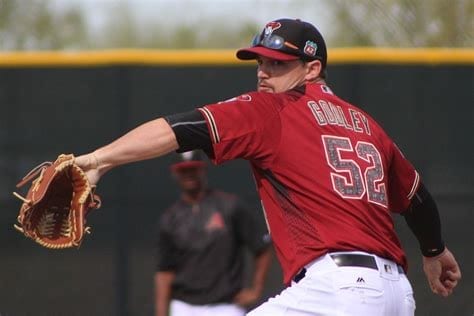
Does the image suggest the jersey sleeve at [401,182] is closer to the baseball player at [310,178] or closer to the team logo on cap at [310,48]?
the baseball player at [310,178]

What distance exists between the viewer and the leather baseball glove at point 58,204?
157 inches

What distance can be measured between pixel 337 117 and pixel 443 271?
106 centimetres

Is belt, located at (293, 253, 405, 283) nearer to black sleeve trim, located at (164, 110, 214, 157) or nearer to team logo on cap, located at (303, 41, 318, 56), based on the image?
black sleeve trim, located at (164, 110, 214, 157)

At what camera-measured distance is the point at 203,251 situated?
7.05 meters

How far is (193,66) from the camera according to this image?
8430 mm

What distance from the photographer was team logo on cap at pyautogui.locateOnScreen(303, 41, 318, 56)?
4492 millimetres

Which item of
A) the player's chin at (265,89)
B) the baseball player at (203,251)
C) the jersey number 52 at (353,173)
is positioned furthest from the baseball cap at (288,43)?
the baseball player at (203,251)

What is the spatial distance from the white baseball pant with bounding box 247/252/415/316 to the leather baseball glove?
722mm

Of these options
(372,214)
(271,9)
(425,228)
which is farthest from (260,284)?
(271,9)

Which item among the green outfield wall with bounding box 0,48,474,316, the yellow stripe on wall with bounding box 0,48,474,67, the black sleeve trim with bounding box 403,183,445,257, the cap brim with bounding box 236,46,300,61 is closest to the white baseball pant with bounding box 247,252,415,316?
the black sleeve trim with bounding box 403,183,445,257

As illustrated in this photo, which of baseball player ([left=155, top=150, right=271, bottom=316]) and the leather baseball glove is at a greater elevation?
the leather baseball glove

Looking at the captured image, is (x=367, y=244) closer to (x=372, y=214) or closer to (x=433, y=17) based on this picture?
(x=372, y=214)

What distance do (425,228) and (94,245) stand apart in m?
3.90

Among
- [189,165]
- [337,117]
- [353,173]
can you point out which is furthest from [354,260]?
[189,165]
